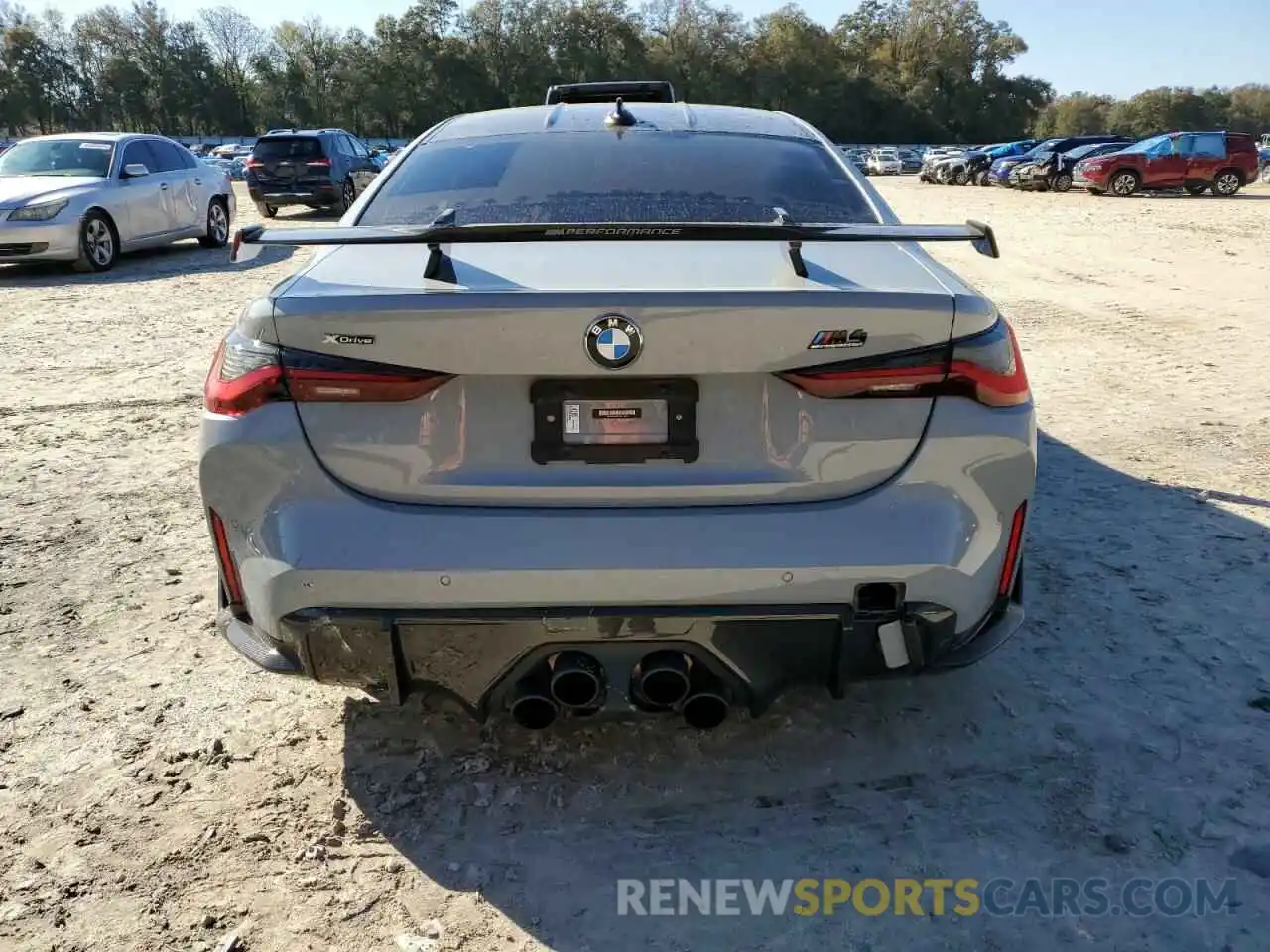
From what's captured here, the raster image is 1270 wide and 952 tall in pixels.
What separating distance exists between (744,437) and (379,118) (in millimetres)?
96847

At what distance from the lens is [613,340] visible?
2.13m

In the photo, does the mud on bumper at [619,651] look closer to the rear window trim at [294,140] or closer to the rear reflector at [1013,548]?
the rear reflector at [1013,548]

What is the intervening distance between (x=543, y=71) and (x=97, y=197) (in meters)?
91.5

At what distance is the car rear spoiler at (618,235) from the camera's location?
7.66 ft

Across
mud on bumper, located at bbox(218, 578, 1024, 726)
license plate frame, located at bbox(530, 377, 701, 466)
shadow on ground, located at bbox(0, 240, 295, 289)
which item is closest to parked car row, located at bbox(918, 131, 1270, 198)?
shadow on ground, located at bbox(0, 240, 295, 289)

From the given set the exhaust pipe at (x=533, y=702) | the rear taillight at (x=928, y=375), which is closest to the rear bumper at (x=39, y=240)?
the exhaust pipe at (x=533, y=702)

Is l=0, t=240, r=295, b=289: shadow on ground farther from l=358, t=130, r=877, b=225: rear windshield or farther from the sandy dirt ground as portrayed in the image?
the sandy dirt ground

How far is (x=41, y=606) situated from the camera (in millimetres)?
3701

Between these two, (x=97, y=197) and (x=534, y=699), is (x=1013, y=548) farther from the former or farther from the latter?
(x=97, y=197)

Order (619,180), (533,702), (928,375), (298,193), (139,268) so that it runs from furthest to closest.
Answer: (298,193) < (139,268) < (619,180) < (533,702) < (928,375)

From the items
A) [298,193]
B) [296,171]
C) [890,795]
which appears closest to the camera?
[890,795]

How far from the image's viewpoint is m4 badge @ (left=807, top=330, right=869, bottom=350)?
7.10 ft

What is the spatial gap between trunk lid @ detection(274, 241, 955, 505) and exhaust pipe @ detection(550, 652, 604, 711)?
379 mm

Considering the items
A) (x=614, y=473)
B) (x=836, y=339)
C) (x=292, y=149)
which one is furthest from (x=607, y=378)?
(x=292, y=149)
